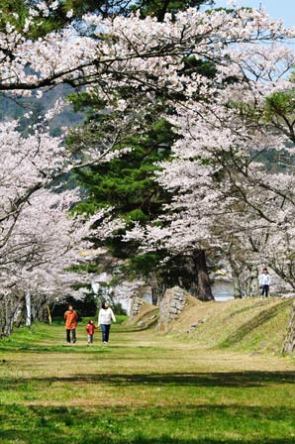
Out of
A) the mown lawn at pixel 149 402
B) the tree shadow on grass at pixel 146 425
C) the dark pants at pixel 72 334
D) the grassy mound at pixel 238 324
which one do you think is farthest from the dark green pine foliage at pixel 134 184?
the tree shadow on grass at pixel 146 425

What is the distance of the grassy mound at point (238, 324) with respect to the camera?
2142cm

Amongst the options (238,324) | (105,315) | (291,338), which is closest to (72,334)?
(105,315)

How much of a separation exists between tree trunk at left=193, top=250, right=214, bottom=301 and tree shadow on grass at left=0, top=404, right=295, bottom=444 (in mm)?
25806

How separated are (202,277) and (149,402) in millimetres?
26582

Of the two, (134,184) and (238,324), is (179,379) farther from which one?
(134,184)

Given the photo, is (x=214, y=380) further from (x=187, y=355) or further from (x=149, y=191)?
(x=149, y=191)

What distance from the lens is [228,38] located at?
791cm

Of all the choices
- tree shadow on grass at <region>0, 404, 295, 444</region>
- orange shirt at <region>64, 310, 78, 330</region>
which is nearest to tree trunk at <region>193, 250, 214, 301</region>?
orange shirt at <region>64, 310, 78, 330</region>

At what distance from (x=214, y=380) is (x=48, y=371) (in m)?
3.80

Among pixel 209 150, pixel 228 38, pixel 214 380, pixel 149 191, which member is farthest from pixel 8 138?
pixel 149 191

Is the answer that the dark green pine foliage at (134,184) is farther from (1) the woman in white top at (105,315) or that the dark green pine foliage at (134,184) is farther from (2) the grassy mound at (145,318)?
(2) the grassy mound at (145,318)

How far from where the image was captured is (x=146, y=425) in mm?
8312

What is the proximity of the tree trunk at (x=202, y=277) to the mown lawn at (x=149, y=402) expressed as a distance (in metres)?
17.6

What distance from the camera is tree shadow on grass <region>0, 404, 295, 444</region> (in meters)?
7.45
